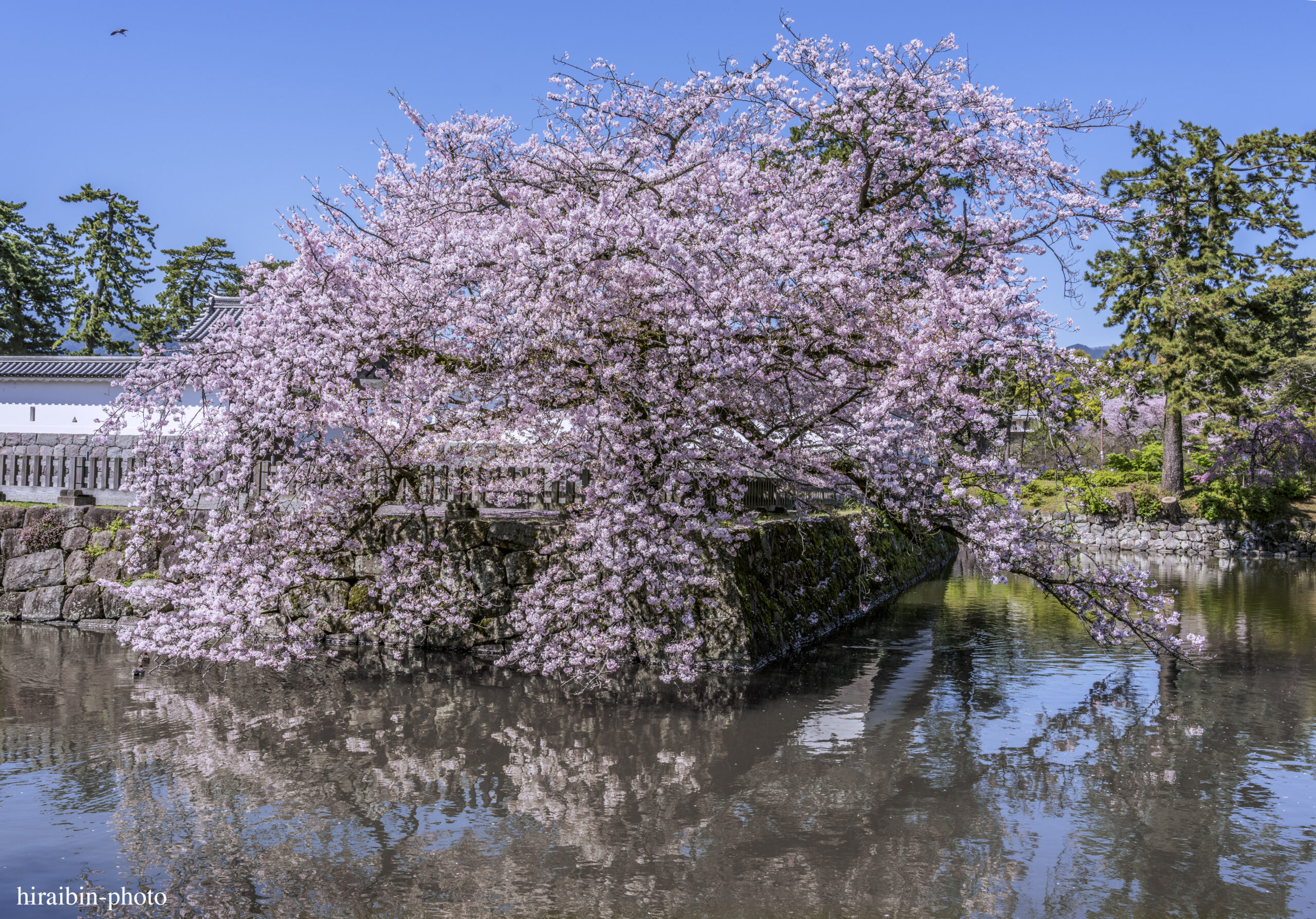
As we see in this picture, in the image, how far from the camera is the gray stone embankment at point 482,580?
35.9 feet

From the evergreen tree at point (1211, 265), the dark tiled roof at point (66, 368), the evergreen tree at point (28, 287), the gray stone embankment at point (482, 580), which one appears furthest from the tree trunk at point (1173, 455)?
the evergreen tree at point (28, 287)

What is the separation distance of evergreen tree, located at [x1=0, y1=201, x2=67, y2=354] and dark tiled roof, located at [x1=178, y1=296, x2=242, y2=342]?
16518 millimetres

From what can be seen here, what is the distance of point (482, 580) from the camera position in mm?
11492

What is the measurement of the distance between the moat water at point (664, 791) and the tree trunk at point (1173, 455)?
2356 cm

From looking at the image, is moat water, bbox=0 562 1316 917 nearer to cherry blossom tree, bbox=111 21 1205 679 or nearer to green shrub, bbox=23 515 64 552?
cherry blossom tree, bbox=111 21 1205 679

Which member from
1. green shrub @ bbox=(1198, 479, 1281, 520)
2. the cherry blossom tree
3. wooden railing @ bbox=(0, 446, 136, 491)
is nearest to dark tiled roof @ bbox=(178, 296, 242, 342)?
wooden railing @ bbox=(0, 446, 136, 491)

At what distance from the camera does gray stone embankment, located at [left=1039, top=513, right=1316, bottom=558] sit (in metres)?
30.2

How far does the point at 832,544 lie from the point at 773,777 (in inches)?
352

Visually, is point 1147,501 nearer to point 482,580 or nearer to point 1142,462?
point 1142,462

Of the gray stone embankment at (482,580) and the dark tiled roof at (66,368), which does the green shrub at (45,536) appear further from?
the dark tiled roof at (66,368)

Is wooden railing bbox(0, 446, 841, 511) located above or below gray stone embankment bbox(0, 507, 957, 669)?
above

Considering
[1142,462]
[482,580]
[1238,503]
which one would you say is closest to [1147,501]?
[1238,503]

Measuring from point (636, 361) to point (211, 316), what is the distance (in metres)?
22.0

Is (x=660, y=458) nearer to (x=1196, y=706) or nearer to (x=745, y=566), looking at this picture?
(x=745, y=566)
